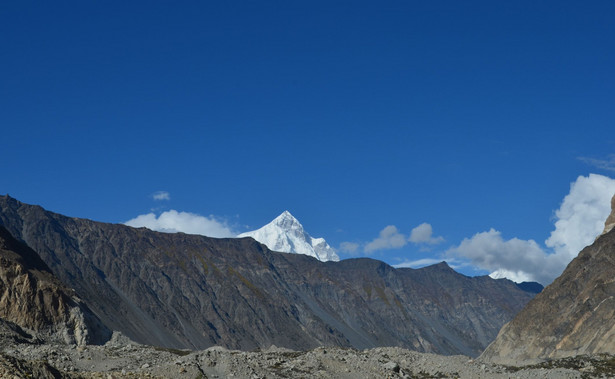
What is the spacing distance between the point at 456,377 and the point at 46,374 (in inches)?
1706

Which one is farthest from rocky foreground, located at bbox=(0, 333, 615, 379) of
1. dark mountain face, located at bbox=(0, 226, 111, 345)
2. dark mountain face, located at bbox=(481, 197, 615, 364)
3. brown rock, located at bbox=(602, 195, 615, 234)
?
brown rock, located at bbox=(602, 195, 615, 234)

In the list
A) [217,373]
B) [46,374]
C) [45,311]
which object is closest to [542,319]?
[45,311]

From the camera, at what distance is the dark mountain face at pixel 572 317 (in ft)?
455

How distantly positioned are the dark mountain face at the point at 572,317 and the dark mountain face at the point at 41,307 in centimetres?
8015

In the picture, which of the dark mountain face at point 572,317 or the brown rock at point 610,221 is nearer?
the dark mountain face at point 572,317

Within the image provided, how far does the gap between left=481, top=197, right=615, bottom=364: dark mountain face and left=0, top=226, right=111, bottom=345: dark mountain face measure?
80148 millimetres

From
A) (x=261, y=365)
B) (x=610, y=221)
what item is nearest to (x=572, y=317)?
(x=610, y=221)

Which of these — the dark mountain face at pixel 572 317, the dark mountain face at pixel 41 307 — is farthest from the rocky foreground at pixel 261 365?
the dark mountain face at pixel 572 317

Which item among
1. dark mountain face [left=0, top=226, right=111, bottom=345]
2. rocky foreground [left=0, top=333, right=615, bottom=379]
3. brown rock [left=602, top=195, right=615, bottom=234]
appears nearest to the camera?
rocky foreground [left=0, top=333, right=615, bottom=379]

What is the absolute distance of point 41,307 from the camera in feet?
385

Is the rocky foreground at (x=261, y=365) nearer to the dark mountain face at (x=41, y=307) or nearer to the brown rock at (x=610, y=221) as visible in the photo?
the dark mountain face at (x=41, y=307)

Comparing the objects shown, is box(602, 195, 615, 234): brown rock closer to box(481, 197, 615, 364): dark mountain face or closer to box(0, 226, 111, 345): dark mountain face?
box(481, 197, 615, 364): dark mountain face

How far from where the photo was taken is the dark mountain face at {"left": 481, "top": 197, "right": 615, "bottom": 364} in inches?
5463

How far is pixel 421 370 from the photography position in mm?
63031
